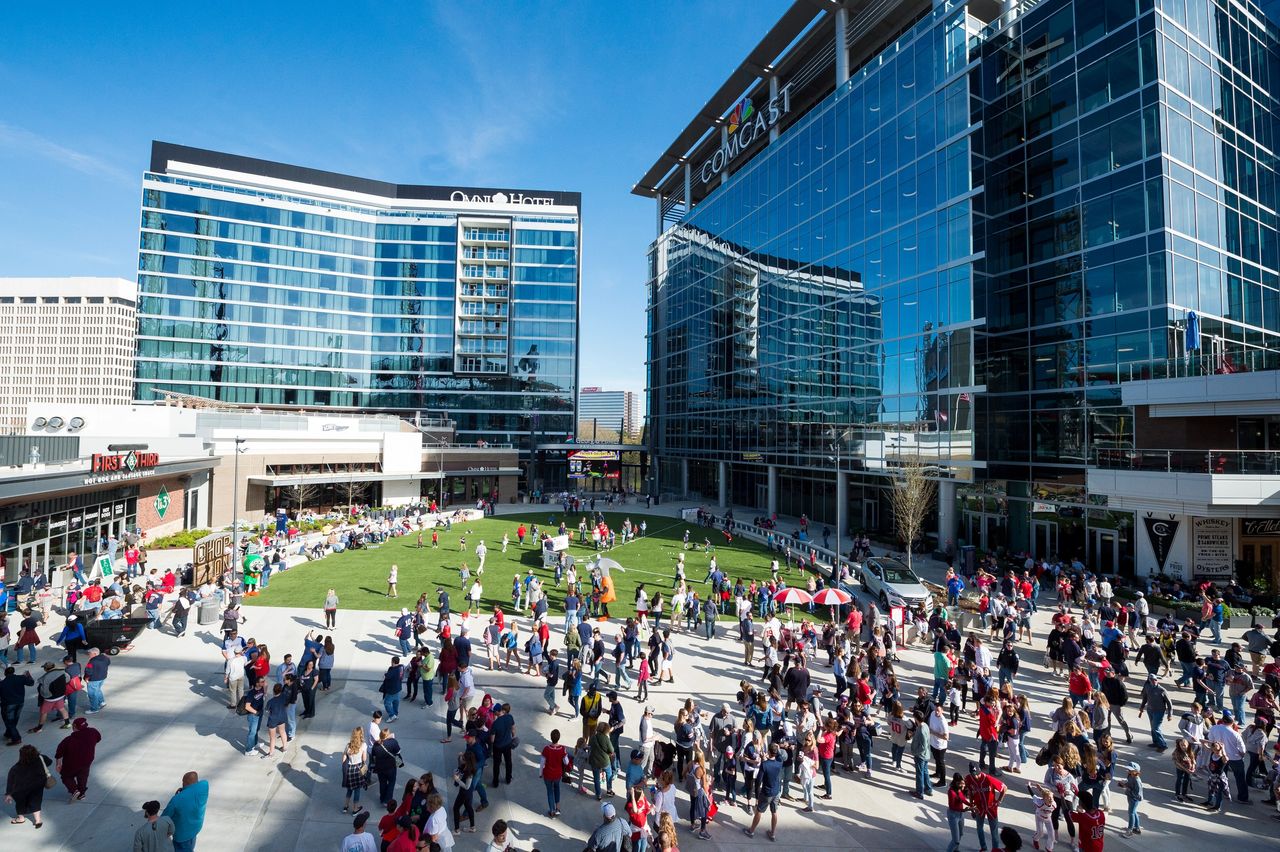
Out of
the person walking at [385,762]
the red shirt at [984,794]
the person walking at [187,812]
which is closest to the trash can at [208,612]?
the person walking at [385,762]

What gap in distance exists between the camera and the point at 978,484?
108 feet

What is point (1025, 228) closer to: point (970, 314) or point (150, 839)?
point (970, 314)

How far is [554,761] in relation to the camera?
32.4 ft

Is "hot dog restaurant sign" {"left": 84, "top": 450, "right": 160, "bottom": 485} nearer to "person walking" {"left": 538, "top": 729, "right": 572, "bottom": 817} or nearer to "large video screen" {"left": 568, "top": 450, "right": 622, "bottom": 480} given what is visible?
"person walking" {"left": 538, "top": 729, "right": 572, "bottom": 817}

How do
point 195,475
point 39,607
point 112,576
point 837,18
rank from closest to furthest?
point 39,607 → point 112,576 → point 195,475 → point 837,18

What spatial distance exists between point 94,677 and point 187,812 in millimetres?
7279

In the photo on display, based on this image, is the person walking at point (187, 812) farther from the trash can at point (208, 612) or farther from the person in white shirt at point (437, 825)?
the trash can at point (208, 612)

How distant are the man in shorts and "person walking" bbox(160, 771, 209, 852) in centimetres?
782

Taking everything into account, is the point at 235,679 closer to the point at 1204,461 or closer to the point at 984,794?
the point at 984,794

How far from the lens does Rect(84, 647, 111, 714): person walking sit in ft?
42.4

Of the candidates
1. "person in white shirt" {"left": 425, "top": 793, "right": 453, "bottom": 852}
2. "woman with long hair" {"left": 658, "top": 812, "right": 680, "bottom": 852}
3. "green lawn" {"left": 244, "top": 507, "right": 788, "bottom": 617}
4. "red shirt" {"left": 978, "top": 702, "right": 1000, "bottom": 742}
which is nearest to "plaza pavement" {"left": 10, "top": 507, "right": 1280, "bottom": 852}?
"red shirt" {"left": 978, "top": 702, "right": 1000, "bottom": 742}

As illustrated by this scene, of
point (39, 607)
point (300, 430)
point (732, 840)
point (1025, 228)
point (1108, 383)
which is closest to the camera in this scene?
point (732, 840)

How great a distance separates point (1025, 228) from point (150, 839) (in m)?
39.2

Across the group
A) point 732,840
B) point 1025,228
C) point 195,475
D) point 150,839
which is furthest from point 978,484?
point 195,475
